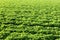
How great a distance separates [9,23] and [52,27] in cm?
308

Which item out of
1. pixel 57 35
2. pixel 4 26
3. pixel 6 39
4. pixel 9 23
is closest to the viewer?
pixel 6 39

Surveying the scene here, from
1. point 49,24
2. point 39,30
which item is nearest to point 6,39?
point 39,30

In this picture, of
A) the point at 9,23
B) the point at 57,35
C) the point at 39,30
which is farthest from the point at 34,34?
the point at 9,23

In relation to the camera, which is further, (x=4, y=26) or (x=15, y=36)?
(x=4, y=26)

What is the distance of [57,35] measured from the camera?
791 centimetres

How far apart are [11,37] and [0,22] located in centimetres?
308

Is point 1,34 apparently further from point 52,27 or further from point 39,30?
point 52,27

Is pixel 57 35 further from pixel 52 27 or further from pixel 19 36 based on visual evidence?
pixel 19 36

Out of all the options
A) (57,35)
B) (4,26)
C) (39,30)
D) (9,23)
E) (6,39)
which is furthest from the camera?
(9,23)

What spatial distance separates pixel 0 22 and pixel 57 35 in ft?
14.7

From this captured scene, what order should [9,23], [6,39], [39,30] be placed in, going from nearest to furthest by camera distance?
1. [6,39]
2. [39,30]
3. [9,23]

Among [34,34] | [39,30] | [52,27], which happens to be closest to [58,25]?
[52,27]

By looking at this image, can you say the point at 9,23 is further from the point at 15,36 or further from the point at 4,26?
the point at 15,36

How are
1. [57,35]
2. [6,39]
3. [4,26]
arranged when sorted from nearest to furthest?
[6,39] < [57,35] < [4,26]
